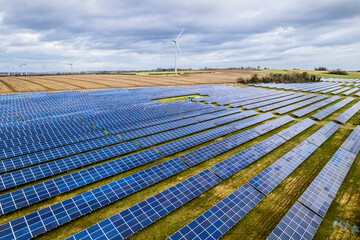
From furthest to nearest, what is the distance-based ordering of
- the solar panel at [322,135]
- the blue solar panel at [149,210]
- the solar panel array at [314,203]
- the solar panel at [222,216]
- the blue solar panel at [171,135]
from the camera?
the solar panel at [322,135] < the blue solar panel at [171,135] < the solar panel array at [314,203] < the solar panel at [222,216] < the blue solar panel at [149,210]

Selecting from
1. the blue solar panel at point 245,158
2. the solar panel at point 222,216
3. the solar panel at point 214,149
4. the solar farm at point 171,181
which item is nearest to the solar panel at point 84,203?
the solar farm at point 171,181

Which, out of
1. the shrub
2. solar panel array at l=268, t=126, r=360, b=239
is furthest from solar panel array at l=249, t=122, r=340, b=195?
the shrub

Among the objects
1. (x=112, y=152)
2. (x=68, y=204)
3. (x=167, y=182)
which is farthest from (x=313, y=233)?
(x=112, y=152)

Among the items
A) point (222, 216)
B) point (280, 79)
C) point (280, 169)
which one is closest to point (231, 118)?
point (280, 169)

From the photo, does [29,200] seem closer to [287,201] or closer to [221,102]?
[287,201]

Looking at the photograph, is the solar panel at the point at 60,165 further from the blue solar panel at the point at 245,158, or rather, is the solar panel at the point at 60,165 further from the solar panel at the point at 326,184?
the solar panel at the point at 326,184

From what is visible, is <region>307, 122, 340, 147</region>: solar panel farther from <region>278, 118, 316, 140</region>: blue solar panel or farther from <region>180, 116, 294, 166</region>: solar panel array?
<region>180, 116, 294, 166</region>: solar panel array
